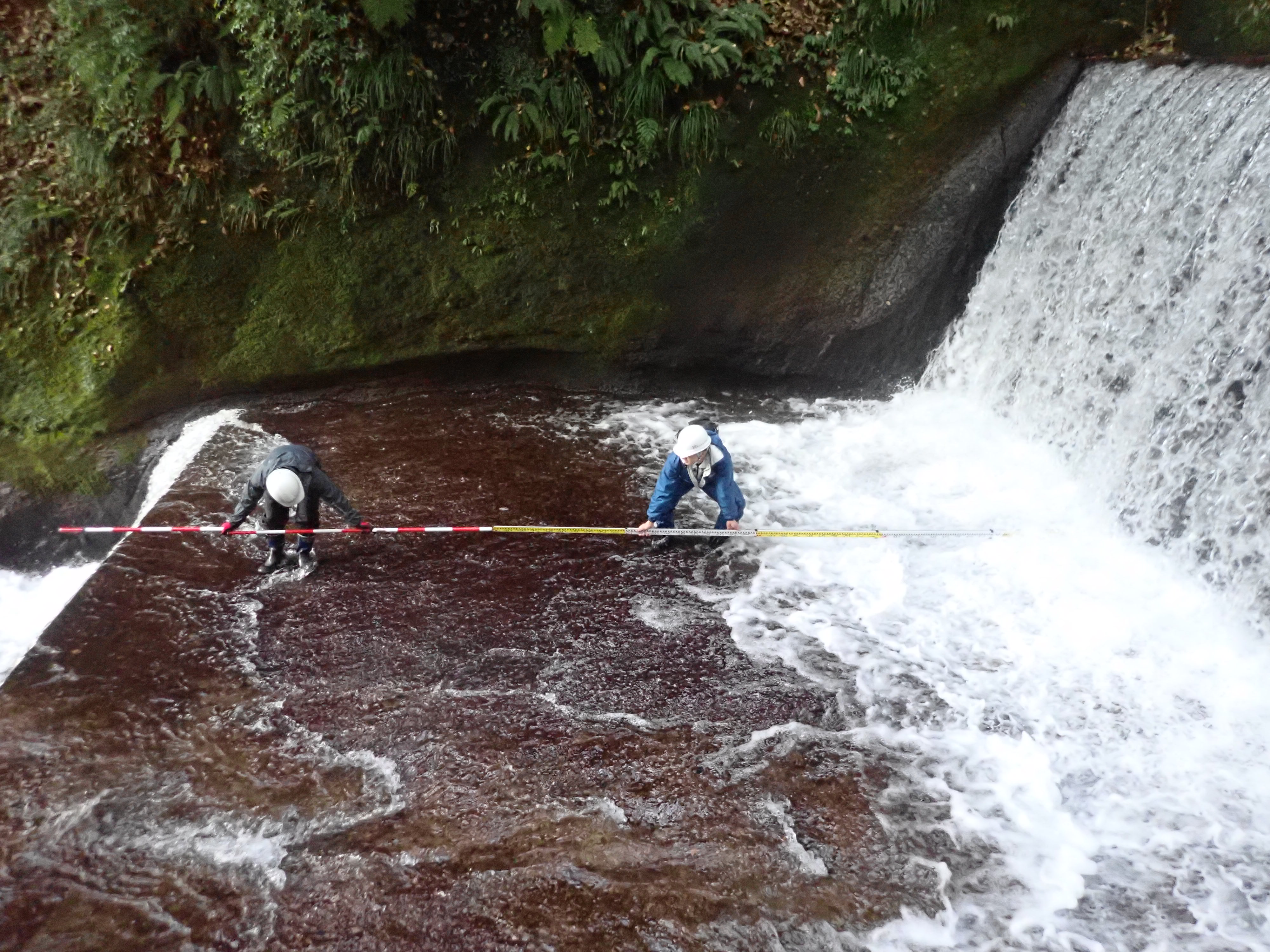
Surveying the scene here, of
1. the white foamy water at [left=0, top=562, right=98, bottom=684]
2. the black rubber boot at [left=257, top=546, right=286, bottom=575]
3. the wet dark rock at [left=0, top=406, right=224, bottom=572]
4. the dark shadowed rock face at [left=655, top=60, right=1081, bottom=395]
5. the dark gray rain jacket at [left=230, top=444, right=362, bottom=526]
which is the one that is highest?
the dark shadowed rock face at [left=655, top=60, right=1081, bottom=395]

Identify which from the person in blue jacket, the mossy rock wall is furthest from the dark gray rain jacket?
the mossy rock wall

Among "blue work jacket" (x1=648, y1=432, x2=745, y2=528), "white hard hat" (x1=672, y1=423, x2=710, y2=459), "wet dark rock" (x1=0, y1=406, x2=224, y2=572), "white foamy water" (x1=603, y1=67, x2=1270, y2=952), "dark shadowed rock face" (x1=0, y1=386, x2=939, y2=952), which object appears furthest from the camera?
"wet dark rock" (x1=0, y1=406, x2=224, y2=572)

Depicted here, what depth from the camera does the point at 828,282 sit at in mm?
9742

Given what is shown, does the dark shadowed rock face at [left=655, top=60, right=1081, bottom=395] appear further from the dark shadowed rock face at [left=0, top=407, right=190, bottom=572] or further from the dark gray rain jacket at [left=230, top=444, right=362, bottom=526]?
the dark shadowed rock face at [left=0, top=407, right=190, bottom=572]

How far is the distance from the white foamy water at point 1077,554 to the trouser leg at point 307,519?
2957mm

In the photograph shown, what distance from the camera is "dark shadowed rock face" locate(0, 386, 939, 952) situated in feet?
13.8

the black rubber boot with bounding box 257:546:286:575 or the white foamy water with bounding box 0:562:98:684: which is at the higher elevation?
the black rubber boot with bounding box 257:546:286:575

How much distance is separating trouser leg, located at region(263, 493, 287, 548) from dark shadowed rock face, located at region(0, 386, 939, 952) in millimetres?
365

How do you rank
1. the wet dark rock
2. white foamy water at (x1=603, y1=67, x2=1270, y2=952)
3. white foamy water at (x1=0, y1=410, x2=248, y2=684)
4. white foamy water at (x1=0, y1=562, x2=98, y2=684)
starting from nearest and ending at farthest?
white foamy water at (x1=603, y1=67, x2=1270, y2=952), white foamy water at (x1=0, y1=562, x2=98, y2=684), white foamy water at (x1=0, y1=410, x2=248, y2=684), the wet dark rock

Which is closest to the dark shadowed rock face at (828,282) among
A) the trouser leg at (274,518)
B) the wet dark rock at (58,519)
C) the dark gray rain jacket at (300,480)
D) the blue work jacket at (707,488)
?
the blue work jacket at (707,488)

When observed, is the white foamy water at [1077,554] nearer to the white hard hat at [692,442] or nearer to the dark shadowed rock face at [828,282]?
the dark shadowed rock face at [828,282]

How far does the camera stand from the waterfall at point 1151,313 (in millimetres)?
6270

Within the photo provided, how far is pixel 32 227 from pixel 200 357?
2.28 meters

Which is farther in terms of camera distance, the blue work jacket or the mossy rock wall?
the mossy rock wall
